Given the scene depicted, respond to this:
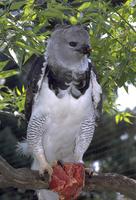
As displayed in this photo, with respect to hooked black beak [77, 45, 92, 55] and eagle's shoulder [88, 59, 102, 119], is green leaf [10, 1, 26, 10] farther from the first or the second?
eagle's shoulder [88, 59, 102, 119]

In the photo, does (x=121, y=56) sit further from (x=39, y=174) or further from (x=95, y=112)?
(x=39, y=174)

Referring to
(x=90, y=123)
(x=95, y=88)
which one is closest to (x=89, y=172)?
(x=90, y=123)

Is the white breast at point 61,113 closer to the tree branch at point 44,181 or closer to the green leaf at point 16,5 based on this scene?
the tree branch at point 44,181

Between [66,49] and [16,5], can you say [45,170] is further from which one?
[16,5]

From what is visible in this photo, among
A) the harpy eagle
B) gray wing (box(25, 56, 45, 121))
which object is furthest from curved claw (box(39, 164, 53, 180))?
gray wing (box(25, 56, 45, 121))

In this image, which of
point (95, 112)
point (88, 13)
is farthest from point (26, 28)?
point (95, 112)

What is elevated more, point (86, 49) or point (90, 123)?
point (86, 49)

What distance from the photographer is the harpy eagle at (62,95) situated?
5.90 feet

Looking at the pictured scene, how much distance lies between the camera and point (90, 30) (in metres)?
1.83

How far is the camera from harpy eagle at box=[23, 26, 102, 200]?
1800mm

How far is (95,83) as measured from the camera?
6.11 ft

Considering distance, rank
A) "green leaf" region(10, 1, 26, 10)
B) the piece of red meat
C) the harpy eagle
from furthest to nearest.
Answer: the harpy eagle
the piece of red meat
"green leaf" region(10, 1, 26, 10)

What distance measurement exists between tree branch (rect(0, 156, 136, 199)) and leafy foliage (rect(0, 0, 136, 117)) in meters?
0.31

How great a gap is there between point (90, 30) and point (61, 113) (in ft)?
1.05
